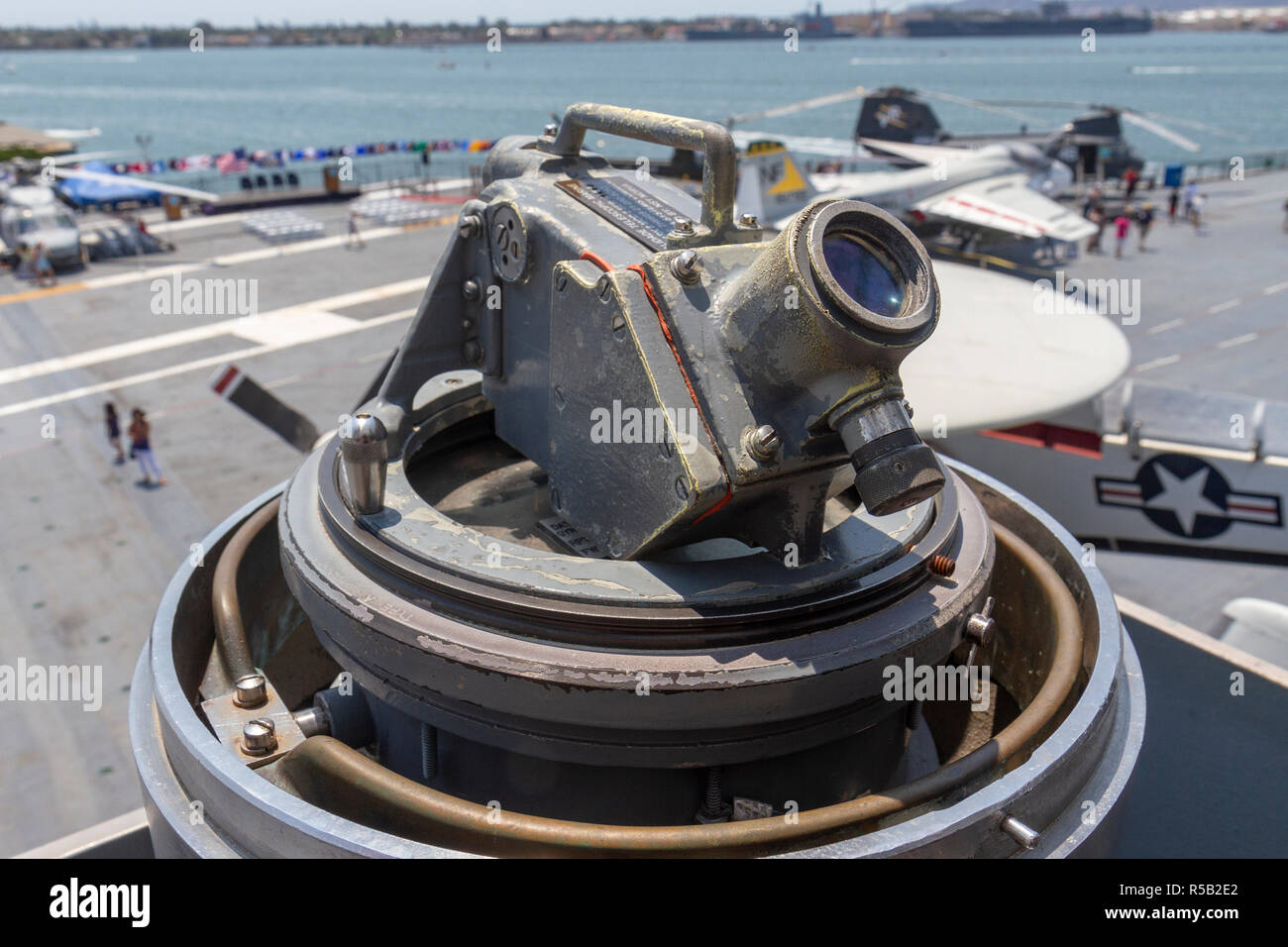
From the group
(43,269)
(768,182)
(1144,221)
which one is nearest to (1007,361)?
(768,182)

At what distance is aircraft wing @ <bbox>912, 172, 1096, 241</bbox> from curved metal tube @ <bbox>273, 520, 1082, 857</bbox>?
35778 mm

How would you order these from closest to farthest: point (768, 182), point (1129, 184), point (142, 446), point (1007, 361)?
1. point (1007, 361)
2. point (142, 446)
3. point (768, 182)
4. point (1129, 184)

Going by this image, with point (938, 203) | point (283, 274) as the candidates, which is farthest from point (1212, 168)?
point (283, 274)

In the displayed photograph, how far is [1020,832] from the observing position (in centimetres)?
488

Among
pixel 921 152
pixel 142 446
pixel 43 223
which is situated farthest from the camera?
pixel 921 152

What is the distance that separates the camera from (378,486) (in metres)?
6.17

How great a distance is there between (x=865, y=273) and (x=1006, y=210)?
3757 cm

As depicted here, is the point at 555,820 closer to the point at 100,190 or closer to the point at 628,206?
the point at 628,206

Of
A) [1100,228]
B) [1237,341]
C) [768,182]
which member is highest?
[768,182]

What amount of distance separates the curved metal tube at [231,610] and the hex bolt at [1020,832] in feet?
15.4

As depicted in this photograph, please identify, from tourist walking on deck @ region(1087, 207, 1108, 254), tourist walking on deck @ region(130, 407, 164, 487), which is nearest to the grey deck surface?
tourist walking on deck @ region(1087, 207, 1108, 254)
